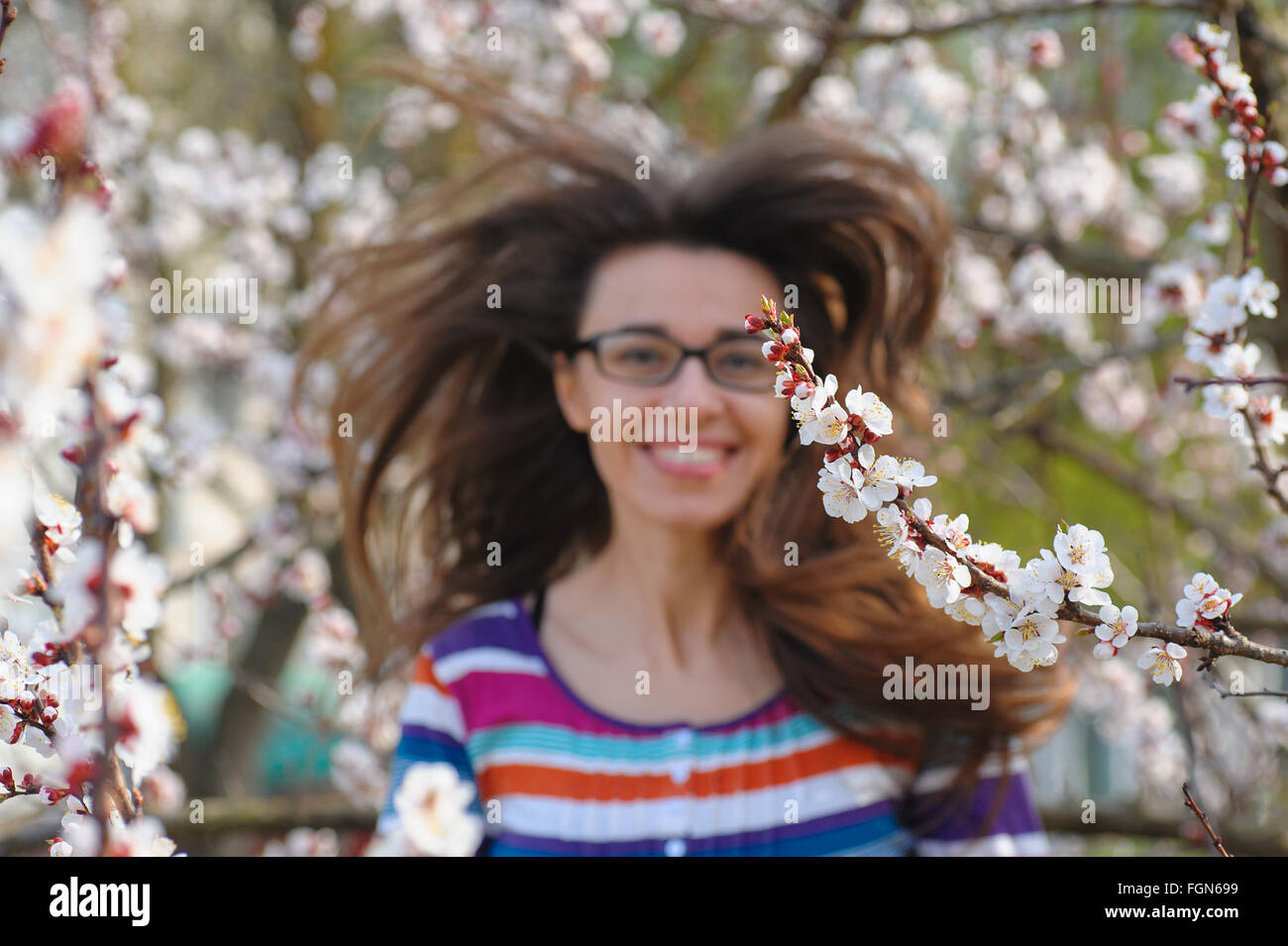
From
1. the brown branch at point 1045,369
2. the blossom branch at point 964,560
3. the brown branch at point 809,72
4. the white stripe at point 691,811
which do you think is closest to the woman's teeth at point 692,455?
the white stripe at point 691,811

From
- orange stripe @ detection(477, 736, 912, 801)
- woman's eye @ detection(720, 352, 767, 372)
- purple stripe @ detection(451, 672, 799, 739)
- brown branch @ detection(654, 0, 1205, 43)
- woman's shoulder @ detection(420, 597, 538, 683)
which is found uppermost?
brown branch @ detection(654, 0, 1205, 43)

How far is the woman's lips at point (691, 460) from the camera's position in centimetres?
180

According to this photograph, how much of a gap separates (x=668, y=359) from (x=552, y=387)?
0.44m

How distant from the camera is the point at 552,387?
2217mm

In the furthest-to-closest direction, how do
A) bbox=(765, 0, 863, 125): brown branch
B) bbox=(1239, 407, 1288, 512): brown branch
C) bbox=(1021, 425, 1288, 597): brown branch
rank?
bbox=(765, 0, 863, 125): brown branch < bbox=(1021, 425, 1288, 597): brown branch < bbox=(1239, 407, 1288, 512): brown branch

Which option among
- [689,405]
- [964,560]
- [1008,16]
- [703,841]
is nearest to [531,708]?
[703,841]

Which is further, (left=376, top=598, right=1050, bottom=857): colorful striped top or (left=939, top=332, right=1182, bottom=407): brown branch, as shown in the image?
(left=939, top=332, right=1182, bottom=407): brown branch

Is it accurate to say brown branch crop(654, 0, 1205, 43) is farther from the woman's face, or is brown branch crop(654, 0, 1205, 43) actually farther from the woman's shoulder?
the woman's shoulder

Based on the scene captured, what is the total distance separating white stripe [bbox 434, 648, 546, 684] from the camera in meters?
1.93

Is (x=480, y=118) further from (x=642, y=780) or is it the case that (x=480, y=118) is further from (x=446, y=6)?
(x=446, y=6)

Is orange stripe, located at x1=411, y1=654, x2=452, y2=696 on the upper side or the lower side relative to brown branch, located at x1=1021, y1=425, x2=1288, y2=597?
lower

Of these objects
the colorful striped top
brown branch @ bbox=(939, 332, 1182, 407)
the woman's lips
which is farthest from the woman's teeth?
brown branch @ bbox=(939, 332, 1182, 407)
